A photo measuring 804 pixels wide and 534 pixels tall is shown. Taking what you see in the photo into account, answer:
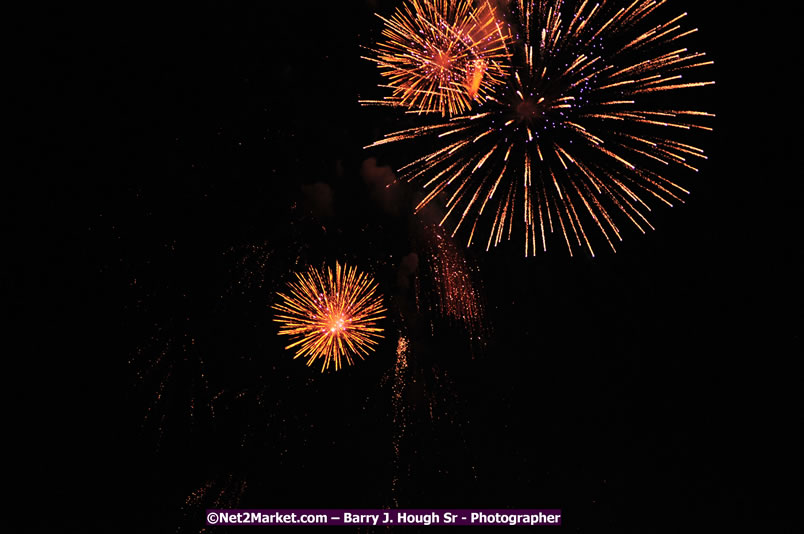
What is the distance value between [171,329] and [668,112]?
8.26m

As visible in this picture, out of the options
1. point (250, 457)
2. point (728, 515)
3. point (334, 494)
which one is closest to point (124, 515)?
point (250, 457)

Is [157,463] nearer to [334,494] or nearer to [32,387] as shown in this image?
[32,387]

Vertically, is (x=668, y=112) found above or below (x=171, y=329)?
below

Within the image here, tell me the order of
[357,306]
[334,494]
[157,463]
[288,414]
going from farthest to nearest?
[334,494], [288,414], [157,463], [357,306]

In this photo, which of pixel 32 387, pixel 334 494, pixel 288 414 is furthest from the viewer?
pixel 334 494

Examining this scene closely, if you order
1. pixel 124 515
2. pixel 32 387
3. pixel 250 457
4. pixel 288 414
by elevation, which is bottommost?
pixel 124 515

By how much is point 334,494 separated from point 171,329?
802 cm

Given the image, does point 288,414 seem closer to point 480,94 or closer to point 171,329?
point 171,329

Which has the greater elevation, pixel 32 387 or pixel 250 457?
pixel 250 457

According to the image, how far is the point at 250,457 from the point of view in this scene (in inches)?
492

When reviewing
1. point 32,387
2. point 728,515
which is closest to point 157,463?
point 32,387

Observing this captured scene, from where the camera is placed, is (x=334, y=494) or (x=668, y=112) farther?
(x=334, y=494)

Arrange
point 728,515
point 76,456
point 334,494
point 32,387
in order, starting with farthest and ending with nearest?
point 334,494 → point 728,515 → point 76,456 → point 32,387

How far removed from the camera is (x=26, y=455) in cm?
939
